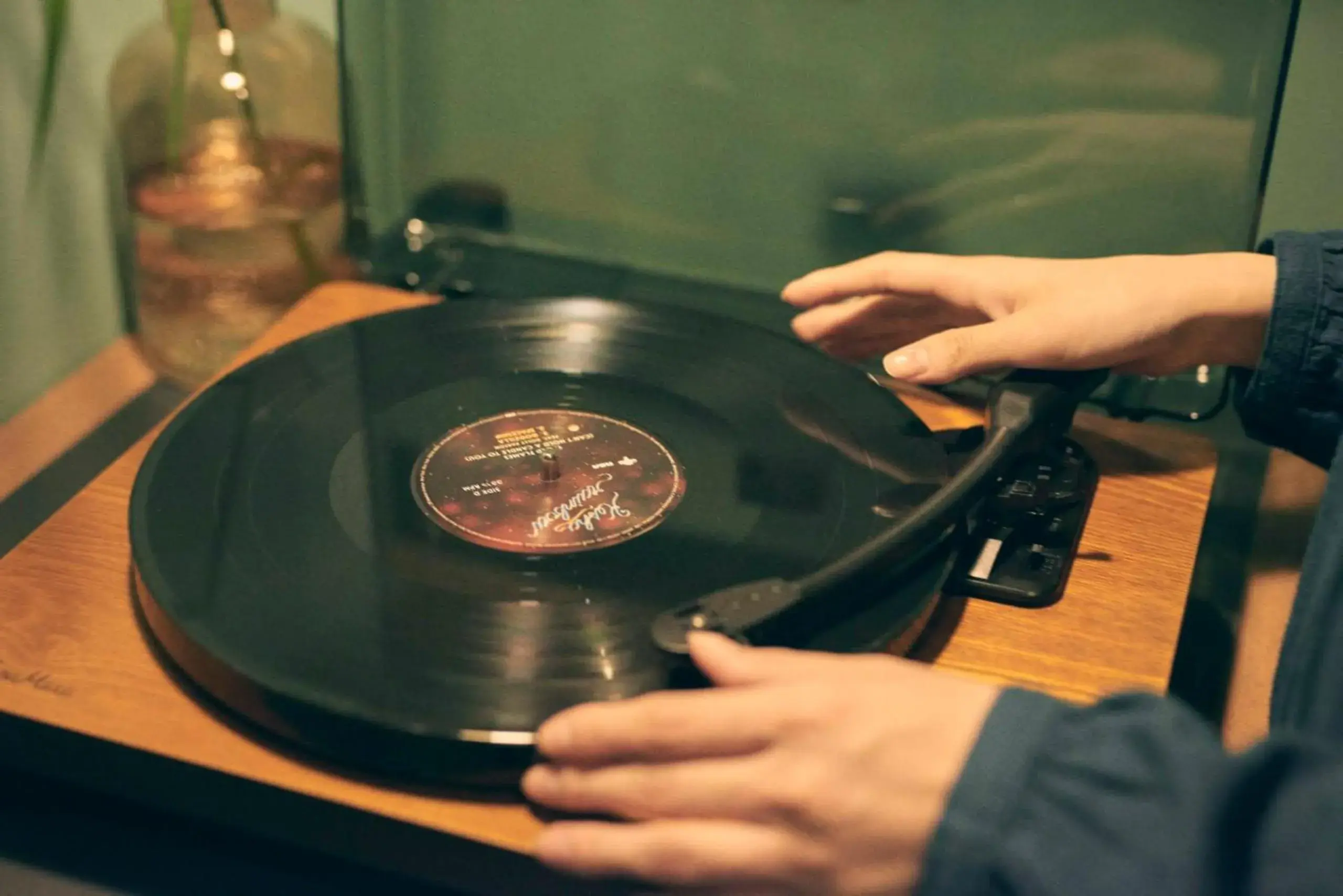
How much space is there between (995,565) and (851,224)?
38 centimetres

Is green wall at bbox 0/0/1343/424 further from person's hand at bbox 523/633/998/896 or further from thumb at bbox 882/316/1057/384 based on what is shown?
person's hand at bbox 523/633/998/896

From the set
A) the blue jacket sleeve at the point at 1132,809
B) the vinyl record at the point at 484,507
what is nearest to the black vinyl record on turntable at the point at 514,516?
the vinyl record at the point at 484,507

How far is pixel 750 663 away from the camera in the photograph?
1.68ft

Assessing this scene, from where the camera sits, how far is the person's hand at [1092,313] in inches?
28.6

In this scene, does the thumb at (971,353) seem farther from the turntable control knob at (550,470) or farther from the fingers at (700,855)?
the fingers at (700,855)

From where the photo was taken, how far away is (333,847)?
54 centimetres

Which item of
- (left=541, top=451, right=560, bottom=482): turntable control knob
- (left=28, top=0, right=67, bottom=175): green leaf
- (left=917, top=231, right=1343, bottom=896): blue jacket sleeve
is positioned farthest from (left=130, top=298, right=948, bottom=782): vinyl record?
(left=28, top=0, right=67, bottom=175): green leaf

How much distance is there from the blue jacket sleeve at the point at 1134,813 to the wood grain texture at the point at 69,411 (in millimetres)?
693

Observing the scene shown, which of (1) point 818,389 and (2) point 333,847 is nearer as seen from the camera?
(2) point 333,847

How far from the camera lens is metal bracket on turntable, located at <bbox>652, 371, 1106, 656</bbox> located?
544mm

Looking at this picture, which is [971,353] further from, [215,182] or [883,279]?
[215,182]

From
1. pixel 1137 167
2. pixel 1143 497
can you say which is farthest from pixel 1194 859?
pixel 1137 167

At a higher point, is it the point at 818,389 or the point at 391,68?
the point at 391,68

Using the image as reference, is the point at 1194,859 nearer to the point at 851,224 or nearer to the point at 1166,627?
the point at 1166,627
